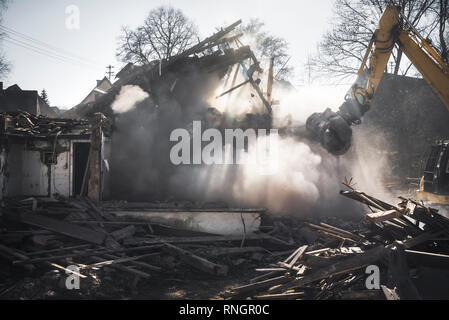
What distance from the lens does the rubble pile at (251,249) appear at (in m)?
5.08

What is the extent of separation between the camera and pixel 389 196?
11.8m

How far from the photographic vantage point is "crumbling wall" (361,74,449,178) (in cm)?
1962

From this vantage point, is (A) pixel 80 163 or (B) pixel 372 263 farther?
(A) pixel 80 163

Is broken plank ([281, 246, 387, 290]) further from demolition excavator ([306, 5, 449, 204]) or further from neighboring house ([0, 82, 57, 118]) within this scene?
neighboring house ([0, 82, 57, 118])

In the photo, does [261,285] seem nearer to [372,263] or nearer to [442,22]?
[372,263]

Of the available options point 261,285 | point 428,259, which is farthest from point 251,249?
point 428,259

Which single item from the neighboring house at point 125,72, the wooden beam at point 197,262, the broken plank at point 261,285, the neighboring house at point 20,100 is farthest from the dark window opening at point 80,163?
the neighboring house at point 20,100

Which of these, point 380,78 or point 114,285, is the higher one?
point 380,78

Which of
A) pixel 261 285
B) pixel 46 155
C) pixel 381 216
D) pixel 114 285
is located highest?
pixel 46 155

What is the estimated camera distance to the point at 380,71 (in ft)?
31.5

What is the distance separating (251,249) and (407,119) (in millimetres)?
17912

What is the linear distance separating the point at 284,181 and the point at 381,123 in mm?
14126

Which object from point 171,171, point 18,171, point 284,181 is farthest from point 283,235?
point 18,171
